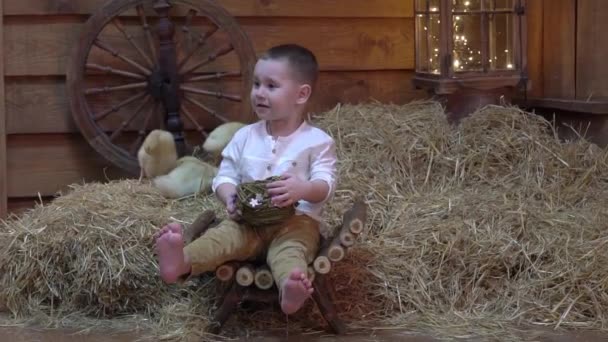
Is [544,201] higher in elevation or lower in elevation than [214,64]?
lower

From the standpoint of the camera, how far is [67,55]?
402 cm

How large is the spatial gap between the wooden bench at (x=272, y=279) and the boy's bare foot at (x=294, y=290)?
0.65ft

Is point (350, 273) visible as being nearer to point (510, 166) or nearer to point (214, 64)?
point (510, 166)

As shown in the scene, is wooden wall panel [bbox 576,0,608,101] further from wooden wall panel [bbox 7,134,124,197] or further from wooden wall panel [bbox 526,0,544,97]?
wooden wall panel [bbox 7,134,124,197]

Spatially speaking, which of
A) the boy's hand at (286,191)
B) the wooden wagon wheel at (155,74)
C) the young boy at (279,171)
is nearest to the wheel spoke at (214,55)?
the wooden wagon wheel at (155,74)

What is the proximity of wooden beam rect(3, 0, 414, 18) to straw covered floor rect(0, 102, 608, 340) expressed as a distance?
3.08 ft

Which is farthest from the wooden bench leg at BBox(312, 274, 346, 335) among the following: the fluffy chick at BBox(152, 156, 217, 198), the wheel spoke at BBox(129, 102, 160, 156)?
the wheel spoke at BBox(129, 102, 160, 156)

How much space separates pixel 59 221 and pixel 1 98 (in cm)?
116

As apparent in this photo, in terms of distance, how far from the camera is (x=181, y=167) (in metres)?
3.57

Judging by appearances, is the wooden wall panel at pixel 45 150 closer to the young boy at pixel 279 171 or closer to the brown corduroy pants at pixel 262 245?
the young boy at pixel 279 171

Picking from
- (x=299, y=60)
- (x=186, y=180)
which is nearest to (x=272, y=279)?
(x=299, y=60)

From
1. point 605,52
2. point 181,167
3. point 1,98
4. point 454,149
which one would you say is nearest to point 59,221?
point 181,167

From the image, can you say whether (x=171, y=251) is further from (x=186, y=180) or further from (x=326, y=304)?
(x=186, y=180)

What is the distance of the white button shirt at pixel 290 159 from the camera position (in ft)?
8.95
